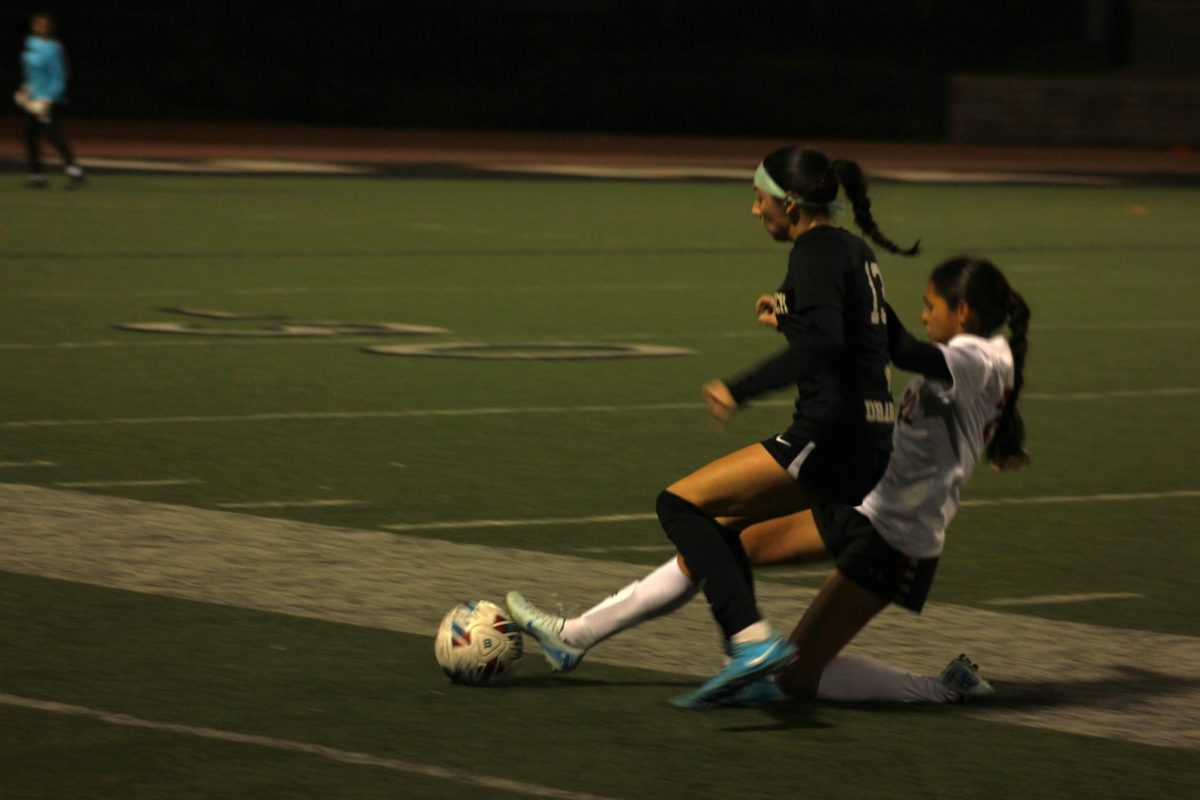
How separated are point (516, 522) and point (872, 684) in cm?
292

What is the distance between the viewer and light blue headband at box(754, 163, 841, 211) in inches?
258

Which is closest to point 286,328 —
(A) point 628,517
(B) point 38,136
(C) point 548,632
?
(A) point 628,517

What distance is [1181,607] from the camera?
815 cm

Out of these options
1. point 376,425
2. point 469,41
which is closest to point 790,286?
point 376,425

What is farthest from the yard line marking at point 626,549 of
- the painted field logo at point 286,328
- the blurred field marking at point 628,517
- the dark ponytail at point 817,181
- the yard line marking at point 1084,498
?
the painted field logo at point 286,328

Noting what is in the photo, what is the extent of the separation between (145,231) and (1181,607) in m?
16.6

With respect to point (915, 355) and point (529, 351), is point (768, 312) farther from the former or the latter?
point (529, 351)

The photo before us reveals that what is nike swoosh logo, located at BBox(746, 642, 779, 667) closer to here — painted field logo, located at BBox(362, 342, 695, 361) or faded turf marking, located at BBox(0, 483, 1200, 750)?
faded turf marking, located at BBox(0, 483, 1200, 750)

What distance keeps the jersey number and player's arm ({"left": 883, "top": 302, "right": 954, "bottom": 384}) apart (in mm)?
23

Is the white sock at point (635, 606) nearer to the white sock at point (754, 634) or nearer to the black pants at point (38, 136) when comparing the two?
the white sock at point (754, 634)

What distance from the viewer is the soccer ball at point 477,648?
268 inches

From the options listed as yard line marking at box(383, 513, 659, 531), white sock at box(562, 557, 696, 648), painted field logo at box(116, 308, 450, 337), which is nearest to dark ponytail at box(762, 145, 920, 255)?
white sock at box(562, 557, 696, 648)

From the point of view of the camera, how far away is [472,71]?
161 ft

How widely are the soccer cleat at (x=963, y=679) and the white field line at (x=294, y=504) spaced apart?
11.5ft
